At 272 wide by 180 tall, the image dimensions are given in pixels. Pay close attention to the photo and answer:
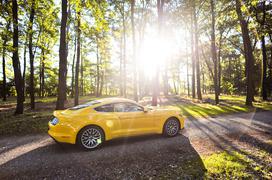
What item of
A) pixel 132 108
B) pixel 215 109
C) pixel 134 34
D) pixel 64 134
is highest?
pixel 134 34

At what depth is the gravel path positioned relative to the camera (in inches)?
162

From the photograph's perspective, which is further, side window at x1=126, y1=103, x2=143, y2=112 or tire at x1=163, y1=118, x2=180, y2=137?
tire at x1=163, y1=118, x2=180, y2=137

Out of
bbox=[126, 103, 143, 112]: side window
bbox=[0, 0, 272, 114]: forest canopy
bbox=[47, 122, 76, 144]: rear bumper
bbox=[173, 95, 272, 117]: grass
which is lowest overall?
bbox=[173, 95, 272, 117]: grass

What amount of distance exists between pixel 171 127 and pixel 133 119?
5.83 ft

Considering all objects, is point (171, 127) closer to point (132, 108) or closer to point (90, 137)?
point (132, 108)

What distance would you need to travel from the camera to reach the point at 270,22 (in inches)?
816

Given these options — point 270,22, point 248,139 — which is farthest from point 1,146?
point 270,22

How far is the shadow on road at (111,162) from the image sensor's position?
13.3 ft

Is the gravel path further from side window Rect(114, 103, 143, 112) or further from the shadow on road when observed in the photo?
side window Rect(114, 103, 143, 112)

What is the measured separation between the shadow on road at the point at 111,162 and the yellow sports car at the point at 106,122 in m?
0.43

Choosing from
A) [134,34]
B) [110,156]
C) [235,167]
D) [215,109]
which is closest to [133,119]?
[110,156]

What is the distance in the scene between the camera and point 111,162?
183 inches

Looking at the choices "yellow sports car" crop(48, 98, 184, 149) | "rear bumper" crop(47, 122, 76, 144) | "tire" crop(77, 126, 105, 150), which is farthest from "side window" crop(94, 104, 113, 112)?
"rear bumper" crop(47, 122, 76, 144)

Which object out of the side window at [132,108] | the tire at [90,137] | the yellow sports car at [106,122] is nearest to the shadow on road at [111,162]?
the tire at [90,137]
